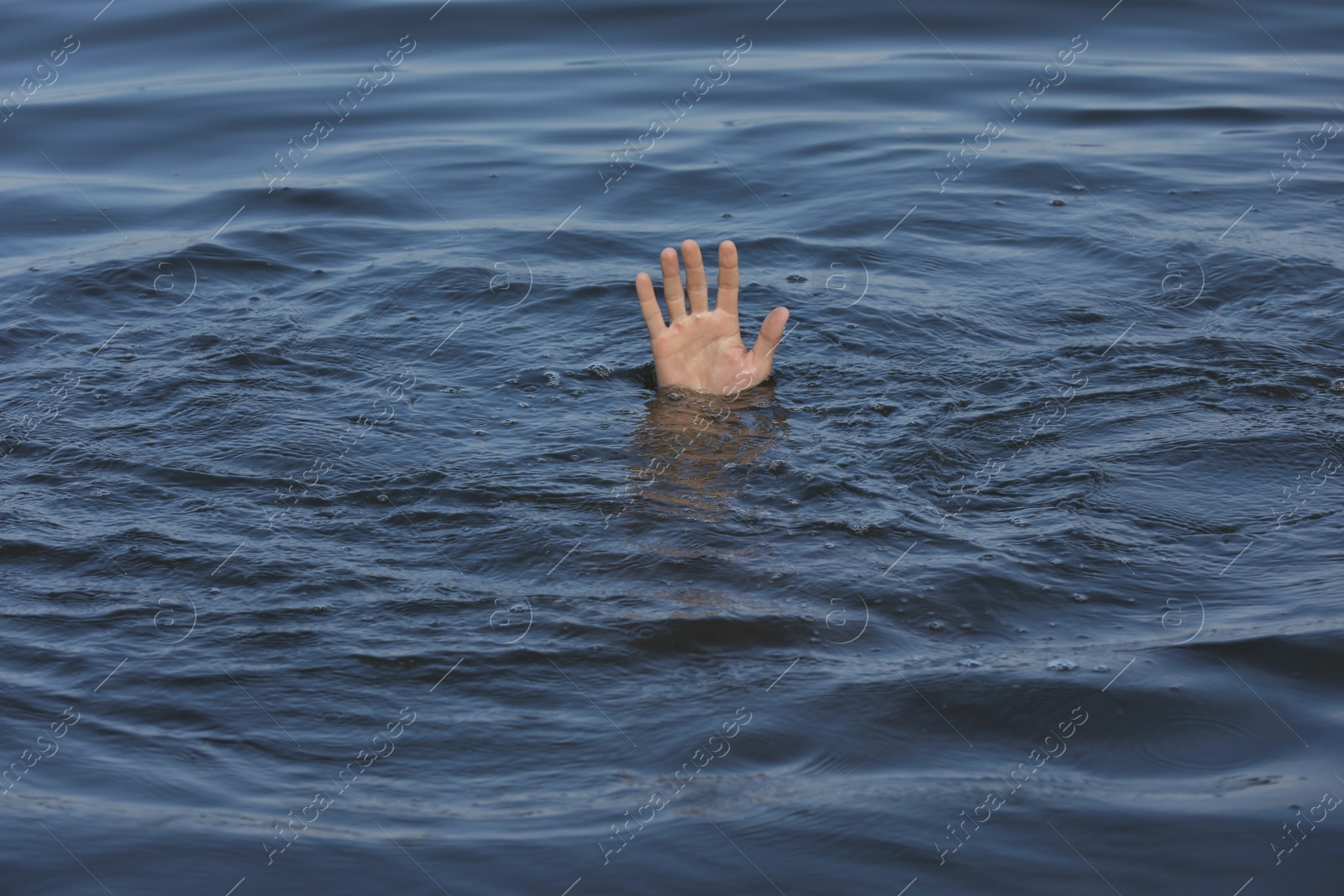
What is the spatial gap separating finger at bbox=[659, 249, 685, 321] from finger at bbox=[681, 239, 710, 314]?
4 cm

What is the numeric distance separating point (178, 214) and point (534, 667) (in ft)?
14.3

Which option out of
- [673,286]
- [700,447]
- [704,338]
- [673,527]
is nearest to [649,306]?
[673,286]

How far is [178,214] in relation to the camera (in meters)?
6.28

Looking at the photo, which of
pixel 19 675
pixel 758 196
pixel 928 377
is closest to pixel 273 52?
pixel 758 196

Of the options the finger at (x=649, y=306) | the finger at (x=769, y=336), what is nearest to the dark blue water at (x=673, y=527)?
A: the finger at (x=769, y=336)

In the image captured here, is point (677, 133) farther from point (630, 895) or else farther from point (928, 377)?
point (630, 895)

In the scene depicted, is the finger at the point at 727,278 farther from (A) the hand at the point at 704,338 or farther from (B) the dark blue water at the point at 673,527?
(B) the dark blue water at the point at 673,527

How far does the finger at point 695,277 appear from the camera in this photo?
4004mm

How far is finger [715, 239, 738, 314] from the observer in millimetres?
4031

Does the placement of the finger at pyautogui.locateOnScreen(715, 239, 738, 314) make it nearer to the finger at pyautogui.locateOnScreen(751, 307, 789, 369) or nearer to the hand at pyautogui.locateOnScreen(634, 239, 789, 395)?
the hand at pyautogui.locateOnScreen(634, 239, 789, 395)

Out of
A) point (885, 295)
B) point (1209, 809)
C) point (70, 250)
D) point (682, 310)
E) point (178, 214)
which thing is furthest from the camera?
point (178, 214)

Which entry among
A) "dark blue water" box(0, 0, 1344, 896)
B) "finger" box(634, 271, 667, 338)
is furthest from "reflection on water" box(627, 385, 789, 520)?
"finger" box(634, 271, 667, 338)

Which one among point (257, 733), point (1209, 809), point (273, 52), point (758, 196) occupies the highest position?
point (273, 52)

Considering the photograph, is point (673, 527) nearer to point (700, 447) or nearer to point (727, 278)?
point (700, 447)
